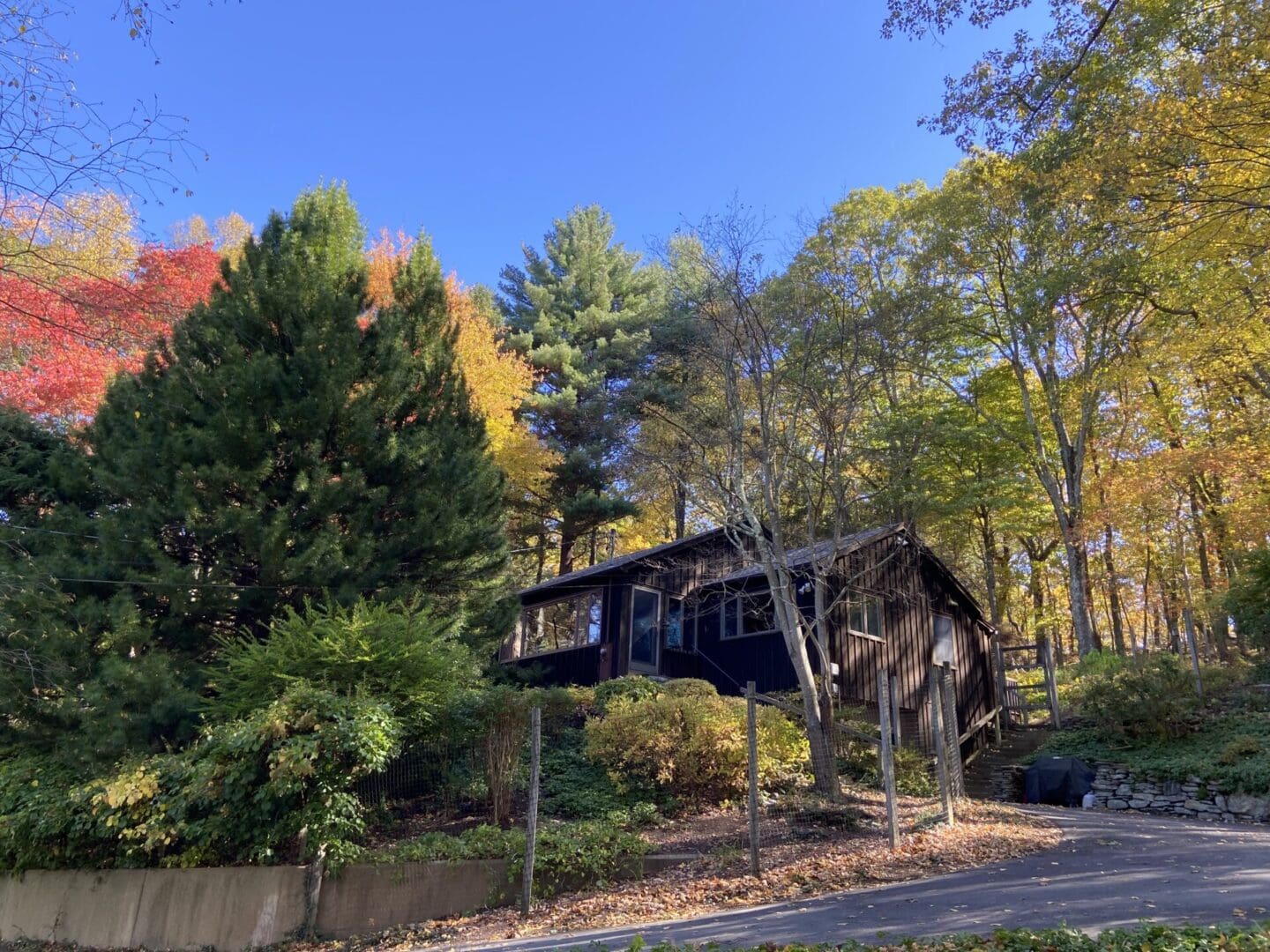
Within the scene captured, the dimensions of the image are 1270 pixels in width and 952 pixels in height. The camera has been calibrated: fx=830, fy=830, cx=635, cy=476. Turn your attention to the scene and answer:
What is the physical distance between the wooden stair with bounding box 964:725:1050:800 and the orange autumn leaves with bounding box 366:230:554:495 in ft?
41.4

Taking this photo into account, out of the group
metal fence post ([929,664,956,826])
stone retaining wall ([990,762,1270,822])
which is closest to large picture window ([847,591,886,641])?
stone retaining wall ([990,762,1270,822])

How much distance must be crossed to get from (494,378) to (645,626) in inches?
303

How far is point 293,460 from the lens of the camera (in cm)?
1194

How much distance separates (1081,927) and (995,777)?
12053 millimetres

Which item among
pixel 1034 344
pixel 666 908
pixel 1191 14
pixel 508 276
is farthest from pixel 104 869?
pixel 508 276

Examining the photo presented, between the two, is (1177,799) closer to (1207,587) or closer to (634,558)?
(634,558)

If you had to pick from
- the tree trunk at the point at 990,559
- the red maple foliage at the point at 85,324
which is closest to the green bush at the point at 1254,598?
the tree trunk at the point at 990,559

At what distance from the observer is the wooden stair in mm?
16297

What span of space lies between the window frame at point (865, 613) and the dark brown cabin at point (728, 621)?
0.03m

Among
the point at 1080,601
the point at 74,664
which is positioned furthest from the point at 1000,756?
the point at 74,664

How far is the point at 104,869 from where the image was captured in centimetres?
902

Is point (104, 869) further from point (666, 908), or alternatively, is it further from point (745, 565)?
point (745, 565)

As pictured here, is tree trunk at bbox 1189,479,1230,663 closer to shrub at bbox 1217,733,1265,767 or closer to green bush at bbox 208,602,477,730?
shrub at bbox 1217,733,1265,767

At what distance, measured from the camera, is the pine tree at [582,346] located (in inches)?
982
